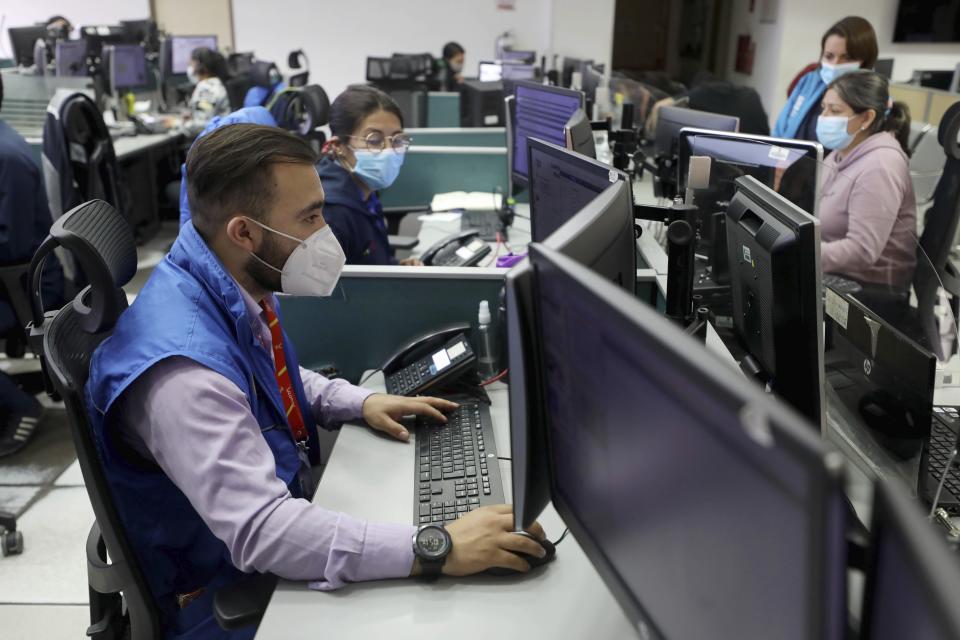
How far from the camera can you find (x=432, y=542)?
1.11 m

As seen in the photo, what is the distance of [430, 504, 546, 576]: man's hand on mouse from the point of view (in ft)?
3.58

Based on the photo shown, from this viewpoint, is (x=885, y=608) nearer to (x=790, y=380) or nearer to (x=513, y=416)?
(x=513, y=416)

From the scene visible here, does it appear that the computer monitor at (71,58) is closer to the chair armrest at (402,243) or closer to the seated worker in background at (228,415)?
the chair armrest at (402,243)

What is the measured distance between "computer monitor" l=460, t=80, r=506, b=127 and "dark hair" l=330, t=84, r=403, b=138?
A: 5.92 ft

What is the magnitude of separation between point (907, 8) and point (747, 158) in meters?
6.10

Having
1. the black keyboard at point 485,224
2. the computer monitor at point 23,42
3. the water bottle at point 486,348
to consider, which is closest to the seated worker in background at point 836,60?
the black keyboard at point 485,224

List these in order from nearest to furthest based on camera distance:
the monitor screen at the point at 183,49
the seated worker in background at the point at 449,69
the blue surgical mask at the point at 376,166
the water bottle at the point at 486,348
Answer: the water bottle at the point at 486,348 < the blue surgical mask at the point at 376,166 < the seated worker in background at the point at 449,69 < the monitor screen at the point at 183,49

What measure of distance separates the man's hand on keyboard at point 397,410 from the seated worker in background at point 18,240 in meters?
1.83

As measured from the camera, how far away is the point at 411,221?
11.1ft

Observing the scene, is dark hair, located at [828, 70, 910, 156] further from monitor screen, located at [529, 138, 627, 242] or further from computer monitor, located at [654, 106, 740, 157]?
monitor screen, located at [529, 138, 627, 242]

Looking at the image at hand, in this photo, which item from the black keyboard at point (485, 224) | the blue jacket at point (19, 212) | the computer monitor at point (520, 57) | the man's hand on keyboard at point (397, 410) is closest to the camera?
the man's hand on keyboard at point (397, 410)

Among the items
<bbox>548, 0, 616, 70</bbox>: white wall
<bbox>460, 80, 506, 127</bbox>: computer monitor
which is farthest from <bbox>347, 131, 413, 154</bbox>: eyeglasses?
<bbox>548, 0, 616, 70</bbox>: white wall

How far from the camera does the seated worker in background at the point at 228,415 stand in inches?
42.4

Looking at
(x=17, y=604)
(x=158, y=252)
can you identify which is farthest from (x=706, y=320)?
(x=158, y=252)
